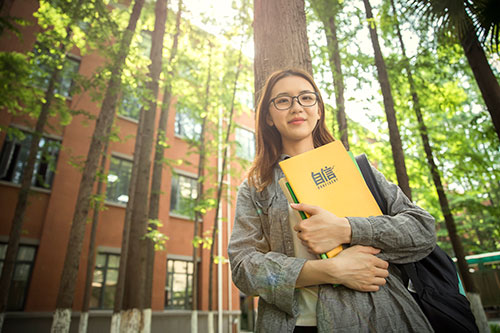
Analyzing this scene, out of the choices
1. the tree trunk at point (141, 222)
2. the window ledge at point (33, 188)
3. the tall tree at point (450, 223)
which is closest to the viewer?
the tree trunk at point (141, 222)

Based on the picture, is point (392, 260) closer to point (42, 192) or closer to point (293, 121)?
point (293, 121)

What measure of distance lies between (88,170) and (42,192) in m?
6.99

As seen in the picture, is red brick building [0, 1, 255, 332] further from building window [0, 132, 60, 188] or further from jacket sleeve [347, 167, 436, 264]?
jacket sleeve [347, 167, 436, 264]

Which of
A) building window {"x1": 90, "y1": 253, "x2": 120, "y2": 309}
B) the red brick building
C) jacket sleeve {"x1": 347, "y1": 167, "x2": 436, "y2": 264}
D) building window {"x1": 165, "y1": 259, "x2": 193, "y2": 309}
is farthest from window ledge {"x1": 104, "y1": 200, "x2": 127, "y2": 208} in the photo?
jacket sleeve {"x1": 347, "y1": 167, "x2": 436, "y2": 264}

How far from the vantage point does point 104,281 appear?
11.6 meters

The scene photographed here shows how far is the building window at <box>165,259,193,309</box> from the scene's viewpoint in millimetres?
13203

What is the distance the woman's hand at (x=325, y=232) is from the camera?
124 centimetres

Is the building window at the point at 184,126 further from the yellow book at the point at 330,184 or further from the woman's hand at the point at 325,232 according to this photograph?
the woman's hand at the point at 325,232

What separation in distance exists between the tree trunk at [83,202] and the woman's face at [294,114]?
5.64 meters

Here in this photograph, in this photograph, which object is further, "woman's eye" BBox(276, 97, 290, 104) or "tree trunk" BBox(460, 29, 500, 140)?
"tree trunk" BBox(460, 29, 500, 140)

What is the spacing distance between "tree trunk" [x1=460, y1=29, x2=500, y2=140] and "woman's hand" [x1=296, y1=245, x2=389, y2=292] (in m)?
5.14

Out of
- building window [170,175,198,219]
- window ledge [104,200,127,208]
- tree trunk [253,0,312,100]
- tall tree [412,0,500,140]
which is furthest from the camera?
building window [170,175,198,219]

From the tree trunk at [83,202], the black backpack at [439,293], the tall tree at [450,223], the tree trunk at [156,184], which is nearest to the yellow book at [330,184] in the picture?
the black backpack at [439,293]

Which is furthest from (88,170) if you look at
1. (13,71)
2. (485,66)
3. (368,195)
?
(485,66)
